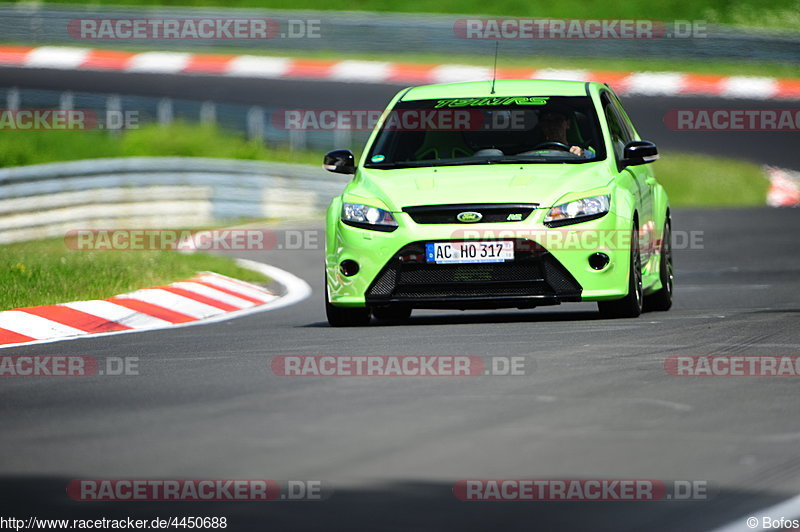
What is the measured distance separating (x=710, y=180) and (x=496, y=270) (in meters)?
18.2

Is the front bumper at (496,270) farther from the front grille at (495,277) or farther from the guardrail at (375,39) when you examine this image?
the guardrail at (375,39)

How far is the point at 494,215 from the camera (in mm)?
10664

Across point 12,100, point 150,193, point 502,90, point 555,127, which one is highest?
point 502,90

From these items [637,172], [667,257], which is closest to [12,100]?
[667,257]

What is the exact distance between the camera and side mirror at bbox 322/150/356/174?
1169 centimetres

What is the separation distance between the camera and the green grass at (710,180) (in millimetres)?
27531

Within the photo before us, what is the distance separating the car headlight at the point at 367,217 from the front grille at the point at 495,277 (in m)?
0.23

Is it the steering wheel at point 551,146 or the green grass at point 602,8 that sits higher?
the green grass at point 602,8

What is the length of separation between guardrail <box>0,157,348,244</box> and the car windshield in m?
9.68

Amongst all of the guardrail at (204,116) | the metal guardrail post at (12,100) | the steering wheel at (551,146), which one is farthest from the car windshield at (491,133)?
the guardrail at (204,116)

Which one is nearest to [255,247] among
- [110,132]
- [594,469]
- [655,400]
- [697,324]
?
[110,132]

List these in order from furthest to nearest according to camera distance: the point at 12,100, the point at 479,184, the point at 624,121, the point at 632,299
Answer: the point at 12,100, the point at 624,121, the point at 632,299, the point at 479,184

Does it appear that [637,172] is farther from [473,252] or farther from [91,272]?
[91,272]

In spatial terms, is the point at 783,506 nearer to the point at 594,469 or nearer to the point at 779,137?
the point at 594,469
